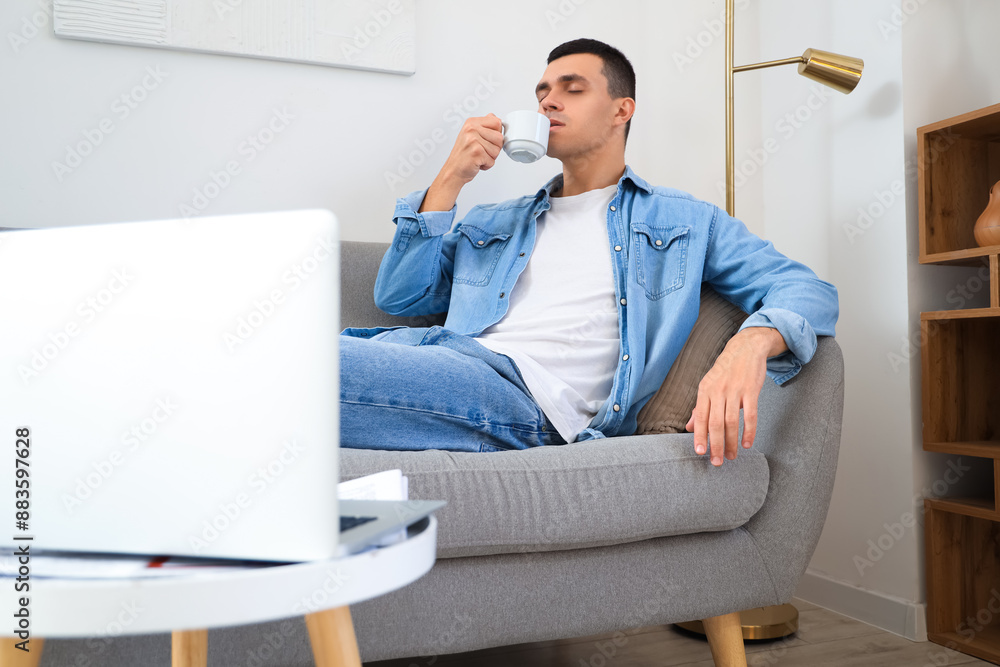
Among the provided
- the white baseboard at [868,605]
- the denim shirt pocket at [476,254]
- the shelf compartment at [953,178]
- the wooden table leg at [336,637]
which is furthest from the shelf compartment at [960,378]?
the wooden table leg at [336,637]

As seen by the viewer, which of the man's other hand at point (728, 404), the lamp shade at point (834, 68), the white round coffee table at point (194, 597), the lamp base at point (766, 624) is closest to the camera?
the white round coffee table at point (194, 597)

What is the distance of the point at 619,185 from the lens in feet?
5.29

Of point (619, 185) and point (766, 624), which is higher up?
point (619, 185)

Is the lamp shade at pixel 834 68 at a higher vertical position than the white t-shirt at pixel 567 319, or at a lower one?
A: higher

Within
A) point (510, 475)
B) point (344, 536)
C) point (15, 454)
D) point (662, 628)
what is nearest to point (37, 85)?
point (510, 475)

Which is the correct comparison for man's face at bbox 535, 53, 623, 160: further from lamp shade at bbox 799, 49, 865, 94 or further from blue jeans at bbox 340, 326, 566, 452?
blue jeans at bbox 340, 326, 566, 452

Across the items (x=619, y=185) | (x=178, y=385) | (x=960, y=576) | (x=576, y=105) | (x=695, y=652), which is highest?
(x=576, y=105)

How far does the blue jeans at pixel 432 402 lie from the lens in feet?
3.70

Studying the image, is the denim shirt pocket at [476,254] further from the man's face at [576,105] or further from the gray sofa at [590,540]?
the gray sofa at [590,540]

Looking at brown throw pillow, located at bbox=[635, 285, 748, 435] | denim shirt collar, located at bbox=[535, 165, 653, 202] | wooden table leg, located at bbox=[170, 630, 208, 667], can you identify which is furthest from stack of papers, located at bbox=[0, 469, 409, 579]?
denim shirt collar, located at bbox=[535, 165, 653, 202]

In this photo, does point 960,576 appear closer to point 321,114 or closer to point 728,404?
point 728,404

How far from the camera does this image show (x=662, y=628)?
1.65 metres

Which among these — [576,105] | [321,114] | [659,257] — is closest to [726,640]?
[659,257]

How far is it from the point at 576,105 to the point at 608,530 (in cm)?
102
